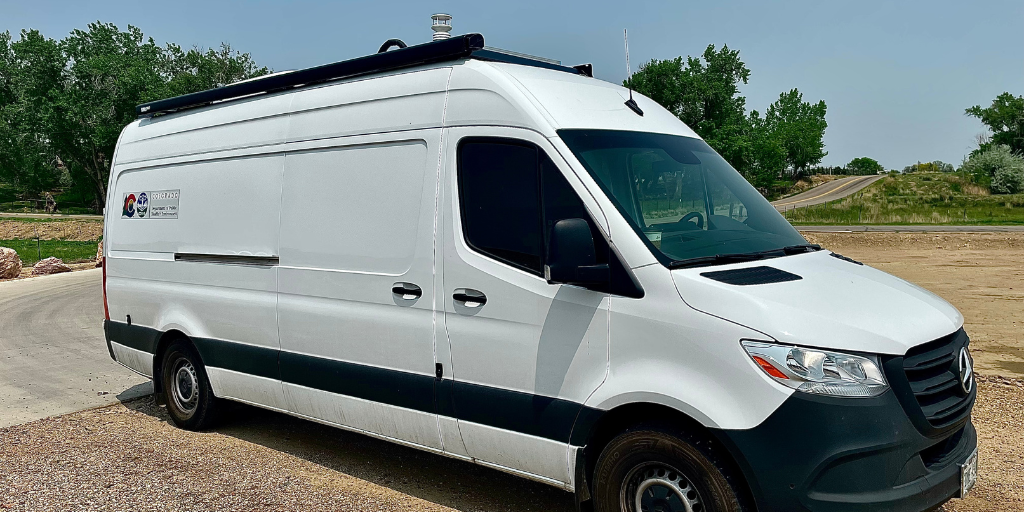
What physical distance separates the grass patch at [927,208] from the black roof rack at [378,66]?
44.6m

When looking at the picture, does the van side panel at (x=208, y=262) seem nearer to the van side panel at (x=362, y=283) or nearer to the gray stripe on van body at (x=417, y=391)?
the gray stripe on van body at (x=417, y=391)

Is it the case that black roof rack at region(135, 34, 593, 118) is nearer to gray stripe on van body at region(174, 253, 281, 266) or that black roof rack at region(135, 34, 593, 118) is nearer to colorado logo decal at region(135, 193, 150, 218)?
colorado logo decal at region(135, 193, 150, 218)

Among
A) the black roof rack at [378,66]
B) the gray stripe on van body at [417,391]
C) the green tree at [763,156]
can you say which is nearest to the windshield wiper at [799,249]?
the gray stripe on van body at [417,391]

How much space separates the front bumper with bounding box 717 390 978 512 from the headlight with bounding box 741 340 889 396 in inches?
1.7

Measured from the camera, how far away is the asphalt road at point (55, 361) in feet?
25.7

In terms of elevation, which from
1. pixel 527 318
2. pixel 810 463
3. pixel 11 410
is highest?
pixel 527 318

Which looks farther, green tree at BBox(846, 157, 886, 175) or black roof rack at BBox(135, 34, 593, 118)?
green tree at BBox(846, 157, 886, 175)

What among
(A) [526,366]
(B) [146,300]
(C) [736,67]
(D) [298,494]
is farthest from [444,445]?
(C) [736,67]

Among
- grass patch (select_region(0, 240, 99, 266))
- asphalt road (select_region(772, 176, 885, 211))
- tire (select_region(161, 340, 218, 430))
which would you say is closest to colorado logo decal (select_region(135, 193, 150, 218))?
tire (select_region(161, 340, 218, 430))

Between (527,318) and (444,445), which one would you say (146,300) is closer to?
(444,445)

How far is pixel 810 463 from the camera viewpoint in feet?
11.1

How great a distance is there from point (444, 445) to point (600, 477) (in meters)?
1.12

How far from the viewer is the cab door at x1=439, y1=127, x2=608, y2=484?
410 centimetres

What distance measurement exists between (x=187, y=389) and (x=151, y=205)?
169 cm
